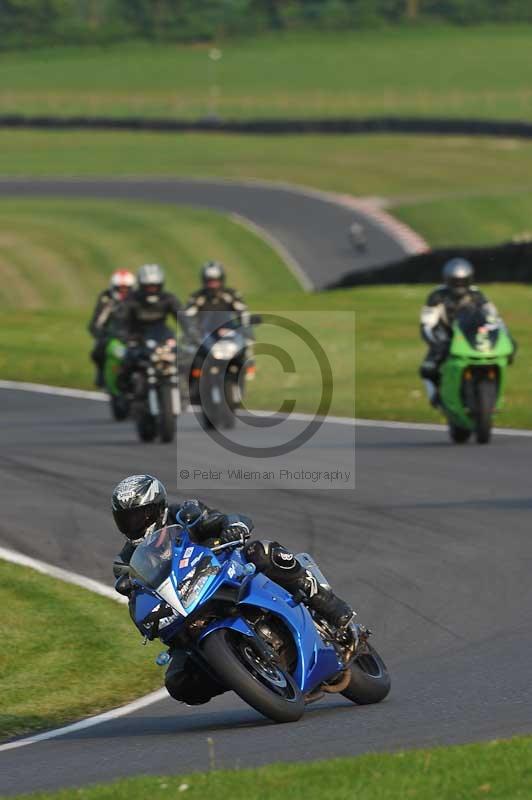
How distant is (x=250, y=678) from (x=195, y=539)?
0.90m

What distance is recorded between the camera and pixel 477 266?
36156mm

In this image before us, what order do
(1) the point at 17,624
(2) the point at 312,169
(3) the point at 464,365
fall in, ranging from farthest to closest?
1. (2) the point at 312,169
2. (3) the point at 464,365
3. (1) the point at 17,624

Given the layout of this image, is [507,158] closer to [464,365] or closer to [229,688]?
[464,365]

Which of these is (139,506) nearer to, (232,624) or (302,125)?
(232,624)

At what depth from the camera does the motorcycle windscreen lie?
7488 millimetres

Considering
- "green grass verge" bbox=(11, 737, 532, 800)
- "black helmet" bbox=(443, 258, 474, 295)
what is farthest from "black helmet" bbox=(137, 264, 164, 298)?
"green grass verge" bbox=(11, 737, 532, 800)

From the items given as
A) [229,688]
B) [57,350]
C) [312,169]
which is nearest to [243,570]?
[229,688]

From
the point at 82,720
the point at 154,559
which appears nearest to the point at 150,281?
the point at 82,720

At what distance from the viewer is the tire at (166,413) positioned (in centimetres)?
1847

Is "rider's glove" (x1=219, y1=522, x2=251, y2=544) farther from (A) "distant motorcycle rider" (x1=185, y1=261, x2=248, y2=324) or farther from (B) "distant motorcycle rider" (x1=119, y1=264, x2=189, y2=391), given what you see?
(A) "distant motorcycle rider" (x1=185, y1=261, x2=248, y2=324)

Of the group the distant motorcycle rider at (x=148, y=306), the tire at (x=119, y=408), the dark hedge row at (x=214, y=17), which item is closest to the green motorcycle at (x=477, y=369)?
the distant motorcycle rider at (x=148, y=306)

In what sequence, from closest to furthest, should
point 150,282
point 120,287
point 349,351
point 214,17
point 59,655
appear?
1. point 59,655
2. point 150,282
3. point 120,287
4. point 349,351
5. point 214,17

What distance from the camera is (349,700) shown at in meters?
8.37

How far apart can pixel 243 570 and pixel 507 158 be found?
61535 millimetres
